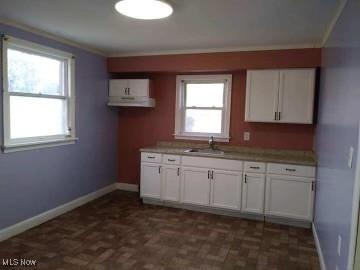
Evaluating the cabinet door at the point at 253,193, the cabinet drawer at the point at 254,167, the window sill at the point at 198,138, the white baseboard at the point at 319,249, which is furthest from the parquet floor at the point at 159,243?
the window sill at the point at 198,138

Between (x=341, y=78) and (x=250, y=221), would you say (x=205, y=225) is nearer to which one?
(x=250, y=221)

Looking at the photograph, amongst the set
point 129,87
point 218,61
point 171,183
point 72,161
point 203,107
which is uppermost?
point 218,61

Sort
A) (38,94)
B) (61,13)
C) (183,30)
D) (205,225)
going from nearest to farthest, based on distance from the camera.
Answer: (61,13), (183,30), (38,94), (205,225)

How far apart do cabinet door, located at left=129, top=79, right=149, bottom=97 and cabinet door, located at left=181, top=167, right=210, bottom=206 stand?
4.48 feet

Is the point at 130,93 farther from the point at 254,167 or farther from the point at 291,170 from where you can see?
the point at 291,170

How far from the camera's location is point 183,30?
123 inches

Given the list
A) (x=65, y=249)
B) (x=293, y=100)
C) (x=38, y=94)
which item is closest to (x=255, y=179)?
(x=293, y=100)

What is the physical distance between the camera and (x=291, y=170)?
11.7 feet

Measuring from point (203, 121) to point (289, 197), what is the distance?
169cm

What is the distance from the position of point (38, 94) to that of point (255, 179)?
2841 millimetres

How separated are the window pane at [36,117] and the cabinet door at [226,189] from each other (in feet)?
7.05

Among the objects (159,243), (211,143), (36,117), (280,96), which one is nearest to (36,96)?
(36,117)

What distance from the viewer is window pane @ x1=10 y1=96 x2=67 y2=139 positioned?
3.13 m

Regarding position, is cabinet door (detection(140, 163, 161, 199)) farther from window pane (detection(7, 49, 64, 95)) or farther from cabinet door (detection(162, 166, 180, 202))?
window pane (detection(7, 49, 64, 95))
